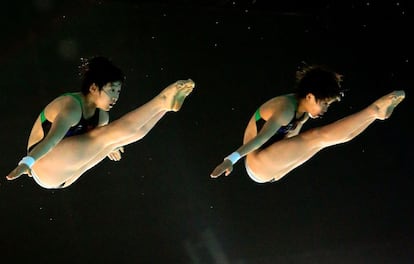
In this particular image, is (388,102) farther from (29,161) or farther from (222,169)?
(29,161)

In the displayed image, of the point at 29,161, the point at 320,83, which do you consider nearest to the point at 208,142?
the point at 320,83

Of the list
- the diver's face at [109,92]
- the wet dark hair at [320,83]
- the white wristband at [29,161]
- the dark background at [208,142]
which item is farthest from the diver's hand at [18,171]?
the dark background at [208,142]

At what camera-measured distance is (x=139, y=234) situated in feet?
13.4

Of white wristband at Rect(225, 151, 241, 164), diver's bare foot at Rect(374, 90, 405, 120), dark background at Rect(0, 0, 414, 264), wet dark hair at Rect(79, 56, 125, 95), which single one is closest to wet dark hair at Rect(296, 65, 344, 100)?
diver's bare foot at Rect(374, 90, 405, 120)

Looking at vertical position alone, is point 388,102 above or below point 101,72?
below

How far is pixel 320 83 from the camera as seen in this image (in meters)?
2.83

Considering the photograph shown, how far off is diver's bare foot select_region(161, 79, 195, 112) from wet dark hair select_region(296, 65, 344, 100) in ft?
1.91

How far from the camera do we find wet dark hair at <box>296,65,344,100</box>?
2.81 m

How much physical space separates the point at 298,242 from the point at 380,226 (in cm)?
59

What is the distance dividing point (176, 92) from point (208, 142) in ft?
5.20

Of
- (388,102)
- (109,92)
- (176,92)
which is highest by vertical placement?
(109,92)

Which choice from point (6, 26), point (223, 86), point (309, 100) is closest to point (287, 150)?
point (309, 100)

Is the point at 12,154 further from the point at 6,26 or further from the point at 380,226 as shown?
the point at 380,226

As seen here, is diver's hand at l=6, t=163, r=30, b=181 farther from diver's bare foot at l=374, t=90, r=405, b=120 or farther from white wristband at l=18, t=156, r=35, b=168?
diver's bare foot at l=374, t=90, r=405, b=120
